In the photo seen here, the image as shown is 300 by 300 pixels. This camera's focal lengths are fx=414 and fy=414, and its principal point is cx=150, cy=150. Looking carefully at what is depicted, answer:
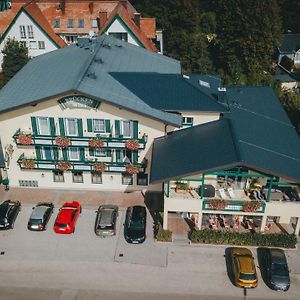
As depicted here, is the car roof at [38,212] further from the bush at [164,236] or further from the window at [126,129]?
the bush at [164,236]

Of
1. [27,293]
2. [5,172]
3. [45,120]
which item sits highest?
[45,120]

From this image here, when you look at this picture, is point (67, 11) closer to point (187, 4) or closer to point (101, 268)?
point (187, 4)

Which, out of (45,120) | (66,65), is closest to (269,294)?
(45,120)

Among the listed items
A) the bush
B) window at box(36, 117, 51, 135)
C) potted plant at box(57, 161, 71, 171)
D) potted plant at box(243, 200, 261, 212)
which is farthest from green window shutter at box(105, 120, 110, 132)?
potted plant at box(243, 200, 261, 212)

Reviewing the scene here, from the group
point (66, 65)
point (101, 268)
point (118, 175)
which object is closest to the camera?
point (101, 268)

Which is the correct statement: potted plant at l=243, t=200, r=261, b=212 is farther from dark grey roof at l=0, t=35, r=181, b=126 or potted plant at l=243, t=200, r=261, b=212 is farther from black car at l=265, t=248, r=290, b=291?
dark grey roof at l=0, t=35, r=181, b=126

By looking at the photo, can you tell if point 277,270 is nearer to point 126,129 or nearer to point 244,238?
point 244,238

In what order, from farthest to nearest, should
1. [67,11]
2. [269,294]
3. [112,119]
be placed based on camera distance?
[67,11], [112,119], [269,294]
